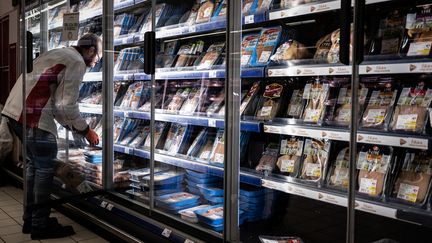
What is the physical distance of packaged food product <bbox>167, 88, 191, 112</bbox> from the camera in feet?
11.8

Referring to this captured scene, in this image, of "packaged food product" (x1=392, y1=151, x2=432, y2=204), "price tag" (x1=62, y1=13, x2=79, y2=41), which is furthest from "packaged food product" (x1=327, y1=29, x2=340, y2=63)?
"price tag" (x1=62, y1=13, x2=79, y2=41)

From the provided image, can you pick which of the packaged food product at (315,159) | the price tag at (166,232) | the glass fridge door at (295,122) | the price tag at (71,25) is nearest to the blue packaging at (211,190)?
the glass fridge door at (295,122)

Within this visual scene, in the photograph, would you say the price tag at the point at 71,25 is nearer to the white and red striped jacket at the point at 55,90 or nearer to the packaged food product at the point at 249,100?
the white and red striped jacket at the point at 55,90

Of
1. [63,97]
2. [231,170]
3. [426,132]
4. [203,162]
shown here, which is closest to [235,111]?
[231,170]

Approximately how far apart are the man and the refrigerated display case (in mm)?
240

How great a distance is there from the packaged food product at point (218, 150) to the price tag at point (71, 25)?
5.24 ft

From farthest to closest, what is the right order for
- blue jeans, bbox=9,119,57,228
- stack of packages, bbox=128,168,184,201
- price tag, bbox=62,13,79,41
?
1. price tag, bbox=62,13,79,41
2. blue jeans, bbox=9,119,57,228
3. stack of packages, bbox=128,168,184,201

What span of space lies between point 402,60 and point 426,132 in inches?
15.0

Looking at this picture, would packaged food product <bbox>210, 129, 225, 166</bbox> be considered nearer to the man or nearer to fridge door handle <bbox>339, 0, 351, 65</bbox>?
the man

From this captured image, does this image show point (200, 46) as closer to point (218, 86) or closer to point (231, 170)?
point (218, 86)

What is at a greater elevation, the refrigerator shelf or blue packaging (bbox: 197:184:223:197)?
the refrigerator shelf

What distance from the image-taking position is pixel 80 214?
12.8 feet

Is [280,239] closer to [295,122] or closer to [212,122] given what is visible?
[295,122]

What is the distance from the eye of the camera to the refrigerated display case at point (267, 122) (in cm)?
217
